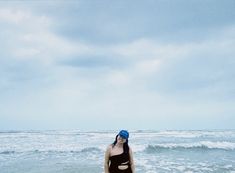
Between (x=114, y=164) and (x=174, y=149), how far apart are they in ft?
57.3

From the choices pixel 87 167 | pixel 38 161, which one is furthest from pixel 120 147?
pixel 38 161

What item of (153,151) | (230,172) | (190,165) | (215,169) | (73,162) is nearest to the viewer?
(230,172)

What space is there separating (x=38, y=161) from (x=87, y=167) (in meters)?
3.20

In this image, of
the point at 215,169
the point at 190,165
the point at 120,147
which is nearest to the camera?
the point at 120,147

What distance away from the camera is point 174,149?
21.9 metres

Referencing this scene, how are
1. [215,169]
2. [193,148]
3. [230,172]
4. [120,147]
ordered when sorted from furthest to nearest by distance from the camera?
[193,148] → [215,169] → [230,172] → [120,147]

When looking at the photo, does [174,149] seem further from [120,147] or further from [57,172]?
[120,147]

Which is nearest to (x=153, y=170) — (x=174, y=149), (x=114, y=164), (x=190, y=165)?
(x=190, y=165)

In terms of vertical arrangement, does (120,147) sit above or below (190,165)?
above

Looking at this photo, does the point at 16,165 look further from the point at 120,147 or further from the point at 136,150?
the point at 120,147

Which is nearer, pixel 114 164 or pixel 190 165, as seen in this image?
pixel 114 164

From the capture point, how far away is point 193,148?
2250 centimetres

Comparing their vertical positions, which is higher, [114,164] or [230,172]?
[114,164]

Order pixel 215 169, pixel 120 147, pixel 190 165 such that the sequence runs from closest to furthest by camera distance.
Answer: pixel 120 147, pixel 215 169, pixel 190 165
